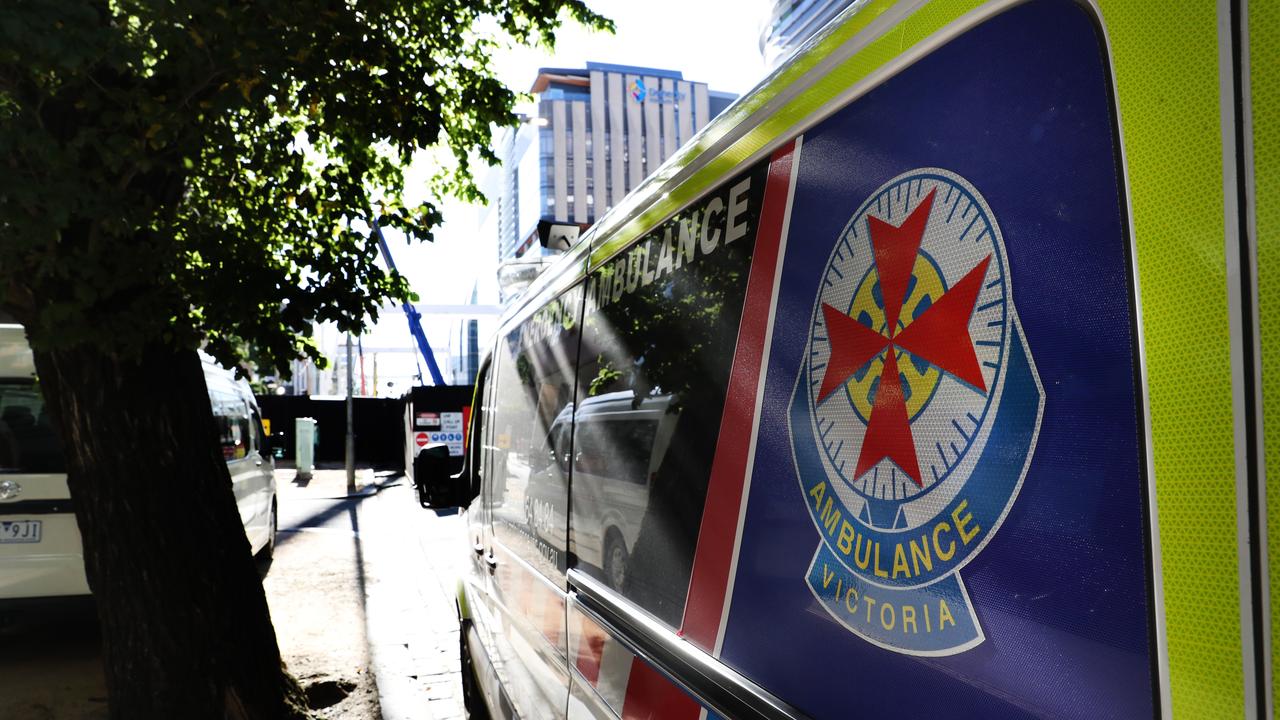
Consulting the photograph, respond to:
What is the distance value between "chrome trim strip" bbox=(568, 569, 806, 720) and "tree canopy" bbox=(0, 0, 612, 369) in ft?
8.90

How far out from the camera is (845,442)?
1216 mm

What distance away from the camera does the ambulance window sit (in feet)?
9.06

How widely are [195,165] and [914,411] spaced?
13.9 feet

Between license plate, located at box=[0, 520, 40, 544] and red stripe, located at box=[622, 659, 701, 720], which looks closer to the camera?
red stripe, located at box=[622, 659, 701, 720]

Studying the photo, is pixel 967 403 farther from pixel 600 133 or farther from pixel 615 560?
pixel 600 133

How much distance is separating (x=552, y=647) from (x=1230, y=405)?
2247 millimetres

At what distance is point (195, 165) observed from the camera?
14.6 feet

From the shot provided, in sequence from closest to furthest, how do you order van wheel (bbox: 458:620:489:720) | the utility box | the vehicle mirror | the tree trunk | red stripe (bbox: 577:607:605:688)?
red stripe (bbox: 577:607:605:688), the tree trunk, van wheel (bbox: 458:620:489:720), the vehicle mirror, the utility box

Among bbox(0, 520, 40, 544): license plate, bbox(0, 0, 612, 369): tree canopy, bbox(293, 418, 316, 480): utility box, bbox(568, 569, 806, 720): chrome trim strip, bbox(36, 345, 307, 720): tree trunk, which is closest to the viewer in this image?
bbox(568, 569, 806, 720): chrome trim strip

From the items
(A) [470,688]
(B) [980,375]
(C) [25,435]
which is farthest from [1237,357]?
(C) [25,435]

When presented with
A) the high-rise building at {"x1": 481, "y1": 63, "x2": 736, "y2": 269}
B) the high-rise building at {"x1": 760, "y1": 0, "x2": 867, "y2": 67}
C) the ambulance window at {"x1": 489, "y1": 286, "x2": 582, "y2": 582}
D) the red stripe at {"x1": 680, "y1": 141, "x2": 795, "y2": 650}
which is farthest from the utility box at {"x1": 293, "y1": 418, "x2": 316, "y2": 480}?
the high-rise building at {"x1": 481, "y1": 63, "x2": 736, "y2": 269}

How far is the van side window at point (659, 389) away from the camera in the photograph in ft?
5.31

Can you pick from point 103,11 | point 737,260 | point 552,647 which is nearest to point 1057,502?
point 737,260

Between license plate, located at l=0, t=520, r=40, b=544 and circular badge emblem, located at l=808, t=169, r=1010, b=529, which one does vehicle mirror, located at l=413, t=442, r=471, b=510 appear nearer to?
license plate, located at l=0, t=520, r=40, b=544
